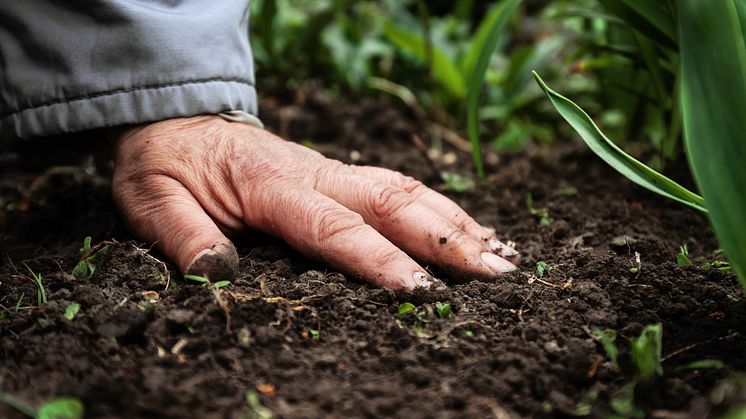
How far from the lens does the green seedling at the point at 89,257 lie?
1.24 metres

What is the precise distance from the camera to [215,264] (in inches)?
46.0

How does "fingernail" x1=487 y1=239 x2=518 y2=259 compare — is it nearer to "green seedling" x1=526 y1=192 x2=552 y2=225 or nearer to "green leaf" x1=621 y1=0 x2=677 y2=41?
"green seedling" x1=526 y1=192 x2=552 y2=225

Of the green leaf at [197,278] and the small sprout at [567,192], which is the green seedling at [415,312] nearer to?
the green leaf at [197,278]

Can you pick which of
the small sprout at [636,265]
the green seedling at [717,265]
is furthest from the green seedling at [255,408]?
the green seedling at [717,265]

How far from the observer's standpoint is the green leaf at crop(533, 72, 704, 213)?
3.70 ft

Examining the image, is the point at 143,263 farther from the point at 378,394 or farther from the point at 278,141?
the point at 378,394

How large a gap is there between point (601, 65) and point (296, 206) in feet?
3.94

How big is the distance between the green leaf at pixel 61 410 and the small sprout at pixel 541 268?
2.64 ft

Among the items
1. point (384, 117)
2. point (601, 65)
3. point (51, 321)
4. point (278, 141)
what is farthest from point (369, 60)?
point (51, 321)

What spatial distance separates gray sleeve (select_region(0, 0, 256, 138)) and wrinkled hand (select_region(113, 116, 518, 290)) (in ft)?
0.25

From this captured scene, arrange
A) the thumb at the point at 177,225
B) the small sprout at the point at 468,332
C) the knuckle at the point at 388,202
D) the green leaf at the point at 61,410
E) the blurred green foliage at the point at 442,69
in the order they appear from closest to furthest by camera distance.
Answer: the green leaf at the point at 61,410
the small sprout at the point at 468,332
the thumb at the point at 177,225
the knuckle at the point at 388,202
the blurred green foliage at the point at 442,69

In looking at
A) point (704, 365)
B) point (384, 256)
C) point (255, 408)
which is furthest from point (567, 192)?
point (255, 408)

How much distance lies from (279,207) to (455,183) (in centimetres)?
71

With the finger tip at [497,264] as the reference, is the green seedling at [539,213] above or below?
below
